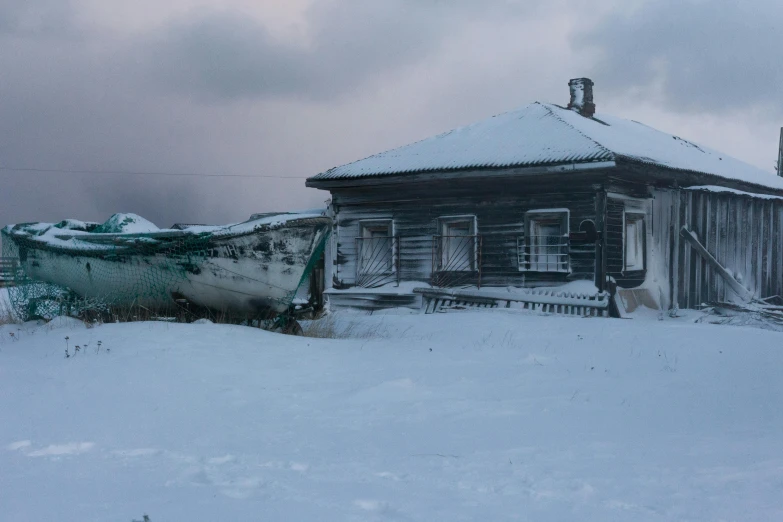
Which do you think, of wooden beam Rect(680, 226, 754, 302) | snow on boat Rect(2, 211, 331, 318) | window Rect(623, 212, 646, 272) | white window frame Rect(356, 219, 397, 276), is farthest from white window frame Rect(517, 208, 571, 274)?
snow on boat Rect(2, 211, 331, 318)

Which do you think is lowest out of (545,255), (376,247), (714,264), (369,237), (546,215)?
(714,264)

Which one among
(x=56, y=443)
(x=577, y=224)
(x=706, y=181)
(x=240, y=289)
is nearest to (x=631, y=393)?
(x=56, y=443)

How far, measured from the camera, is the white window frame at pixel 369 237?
16656 millimetres

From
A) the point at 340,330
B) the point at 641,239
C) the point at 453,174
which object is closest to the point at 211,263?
the point at 340,330

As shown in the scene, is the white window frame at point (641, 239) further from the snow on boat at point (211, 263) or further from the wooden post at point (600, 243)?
the snow on boat at point (211, 263)

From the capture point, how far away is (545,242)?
1486 centimetres

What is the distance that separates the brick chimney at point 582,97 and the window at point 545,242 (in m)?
4.66

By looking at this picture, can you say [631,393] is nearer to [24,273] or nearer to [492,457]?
[492,457]

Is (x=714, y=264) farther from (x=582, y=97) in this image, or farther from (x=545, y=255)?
(x=582, y=97)

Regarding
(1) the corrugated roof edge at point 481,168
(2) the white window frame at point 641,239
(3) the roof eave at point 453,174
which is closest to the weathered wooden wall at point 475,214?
(3) the roof eave at point 453,174

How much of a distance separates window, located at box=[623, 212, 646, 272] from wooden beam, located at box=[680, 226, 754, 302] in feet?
5.58

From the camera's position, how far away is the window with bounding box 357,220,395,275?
16.8 meters

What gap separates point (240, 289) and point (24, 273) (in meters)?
5.45

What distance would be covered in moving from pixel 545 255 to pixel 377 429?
32.9 feet
